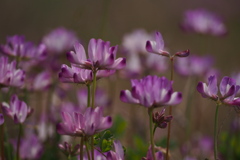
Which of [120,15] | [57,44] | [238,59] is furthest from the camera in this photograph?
[120,15]

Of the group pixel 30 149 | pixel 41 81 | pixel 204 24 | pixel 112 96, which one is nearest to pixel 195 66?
pixel 204 24

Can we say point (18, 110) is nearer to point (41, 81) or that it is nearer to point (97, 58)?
point (97, 58)

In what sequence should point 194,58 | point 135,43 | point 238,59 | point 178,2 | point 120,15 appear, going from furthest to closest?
point 178,2 < point 120,15 < point 238,59 < point 135,43 < point 194,58

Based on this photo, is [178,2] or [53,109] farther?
[178,2]

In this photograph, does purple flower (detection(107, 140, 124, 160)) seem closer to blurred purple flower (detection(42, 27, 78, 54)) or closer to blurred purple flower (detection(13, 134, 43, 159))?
blurred purple flower (detection(13, 134, 43, 159))

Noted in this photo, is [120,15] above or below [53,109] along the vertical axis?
above

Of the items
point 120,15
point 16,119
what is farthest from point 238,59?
point 16,119

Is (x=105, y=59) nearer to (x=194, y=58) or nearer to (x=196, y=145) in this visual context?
(x=196, y=145)
